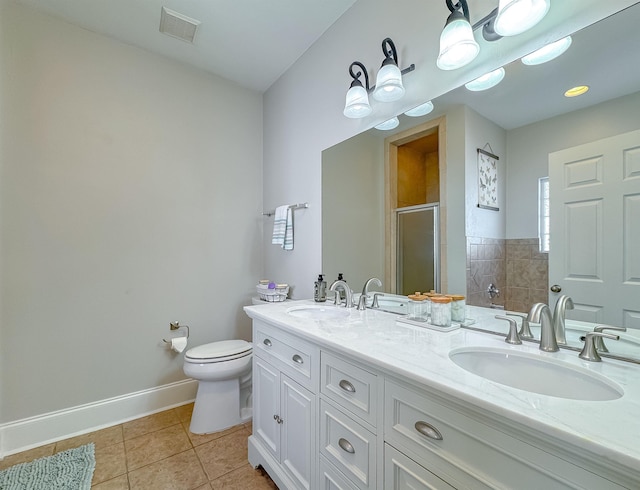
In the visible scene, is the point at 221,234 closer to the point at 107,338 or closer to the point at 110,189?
the point at 110,189

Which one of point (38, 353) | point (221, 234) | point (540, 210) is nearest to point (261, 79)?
point (221, 234)

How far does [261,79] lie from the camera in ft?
7.97

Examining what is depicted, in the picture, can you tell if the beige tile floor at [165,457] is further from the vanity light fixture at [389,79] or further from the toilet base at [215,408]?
the vanity light fixture at [389,79]

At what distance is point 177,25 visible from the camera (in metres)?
1.82

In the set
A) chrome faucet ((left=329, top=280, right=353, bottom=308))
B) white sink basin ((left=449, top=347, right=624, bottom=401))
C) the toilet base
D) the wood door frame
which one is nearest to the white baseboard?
the toilet base

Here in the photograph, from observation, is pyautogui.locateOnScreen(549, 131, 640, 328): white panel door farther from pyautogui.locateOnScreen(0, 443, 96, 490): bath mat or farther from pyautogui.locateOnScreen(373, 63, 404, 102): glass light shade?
pyautogui.locateOnScreen(0, 443, 96, 490): bath mat

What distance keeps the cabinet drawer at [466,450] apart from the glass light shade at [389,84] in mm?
1256

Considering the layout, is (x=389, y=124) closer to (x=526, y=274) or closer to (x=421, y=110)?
(x=421, y=110)

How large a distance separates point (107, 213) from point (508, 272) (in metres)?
2.37

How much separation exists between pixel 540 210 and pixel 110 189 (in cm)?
245

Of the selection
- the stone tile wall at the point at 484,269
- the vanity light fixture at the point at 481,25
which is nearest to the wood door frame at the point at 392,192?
the vanity light fixture at the point at 481,25

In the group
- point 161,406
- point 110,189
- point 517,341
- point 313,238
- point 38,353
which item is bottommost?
point 161,406

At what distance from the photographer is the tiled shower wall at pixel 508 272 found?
101cm

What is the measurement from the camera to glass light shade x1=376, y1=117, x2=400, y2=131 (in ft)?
4.85
